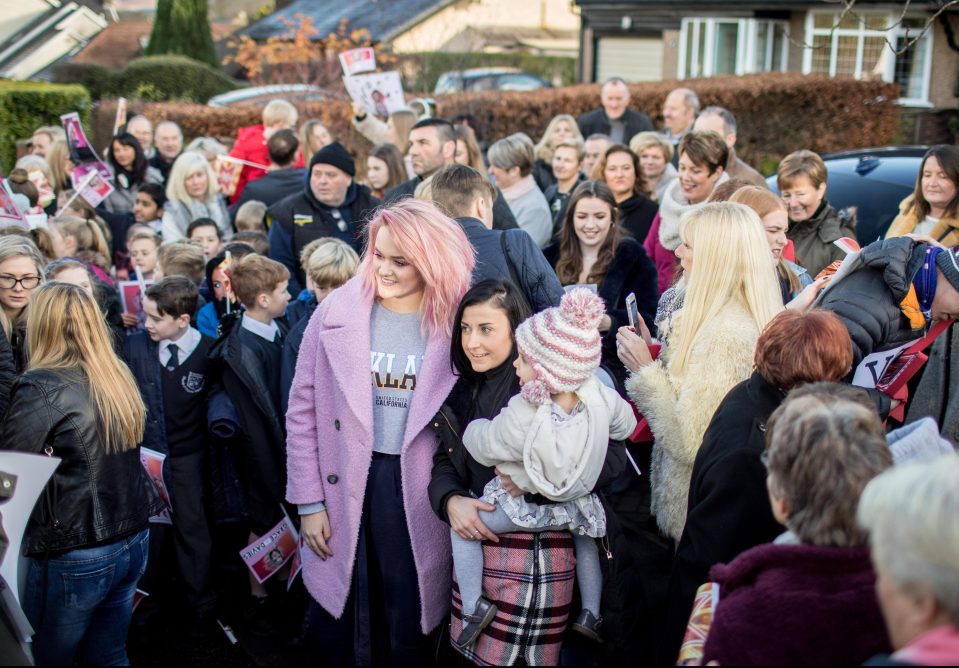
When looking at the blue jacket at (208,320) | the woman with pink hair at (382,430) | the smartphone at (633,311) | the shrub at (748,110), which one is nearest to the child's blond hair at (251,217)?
the blue jacket at (208,320)

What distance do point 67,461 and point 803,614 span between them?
2.66 m

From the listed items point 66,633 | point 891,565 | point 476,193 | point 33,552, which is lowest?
point 66,633

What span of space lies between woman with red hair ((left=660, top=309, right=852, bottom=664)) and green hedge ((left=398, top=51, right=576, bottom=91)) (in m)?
16.1

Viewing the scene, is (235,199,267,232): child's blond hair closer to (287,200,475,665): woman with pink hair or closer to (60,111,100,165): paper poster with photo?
(60,111,100,165): paper poster with photo

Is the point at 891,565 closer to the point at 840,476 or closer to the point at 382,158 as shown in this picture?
the point at 840,476

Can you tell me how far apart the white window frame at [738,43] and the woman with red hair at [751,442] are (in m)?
20.6

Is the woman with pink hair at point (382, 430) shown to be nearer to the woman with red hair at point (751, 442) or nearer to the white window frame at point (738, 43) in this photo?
the woman with red hair at point (751, 442)

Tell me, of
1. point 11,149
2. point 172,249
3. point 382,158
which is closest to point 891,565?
point 172,249

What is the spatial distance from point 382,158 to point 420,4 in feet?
91.8

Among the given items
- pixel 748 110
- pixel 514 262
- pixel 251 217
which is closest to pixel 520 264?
pixel 514 262

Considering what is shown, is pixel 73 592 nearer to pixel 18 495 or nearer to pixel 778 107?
pixel 18 495

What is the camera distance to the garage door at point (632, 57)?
24469 millimetres

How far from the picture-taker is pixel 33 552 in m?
3.38

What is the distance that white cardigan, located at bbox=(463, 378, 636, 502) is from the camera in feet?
9.77
